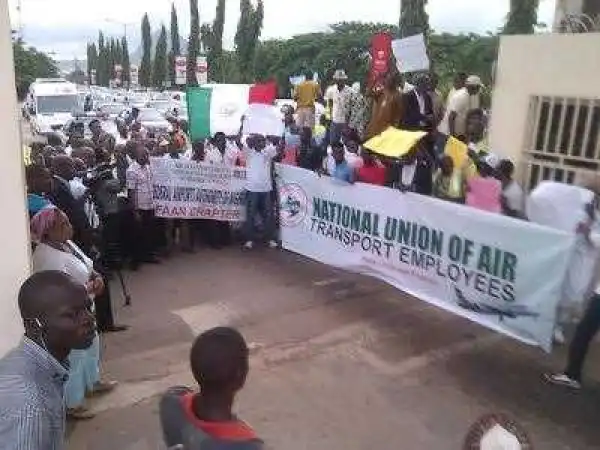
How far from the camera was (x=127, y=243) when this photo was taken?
26.3 feet

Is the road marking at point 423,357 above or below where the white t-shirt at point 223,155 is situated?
below

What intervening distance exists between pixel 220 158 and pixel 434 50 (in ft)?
72.1

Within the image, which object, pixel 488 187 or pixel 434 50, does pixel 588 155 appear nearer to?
pixel 488 187

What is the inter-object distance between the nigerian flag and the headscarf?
207 inches

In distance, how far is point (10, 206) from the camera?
11.4ft

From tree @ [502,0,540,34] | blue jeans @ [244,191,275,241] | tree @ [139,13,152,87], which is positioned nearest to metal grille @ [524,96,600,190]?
blue jeans @ [244,191,275,241]

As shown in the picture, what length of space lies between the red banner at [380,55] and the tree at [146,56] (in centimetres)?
7673

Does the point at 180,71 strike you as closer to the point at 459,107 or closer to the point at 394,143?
the point at 459,107

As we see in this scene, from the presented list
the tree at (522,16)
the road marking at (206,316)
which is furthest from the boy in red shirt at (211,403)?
the tree at (522,16)

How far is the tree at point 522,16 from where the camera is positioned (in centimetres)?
2125

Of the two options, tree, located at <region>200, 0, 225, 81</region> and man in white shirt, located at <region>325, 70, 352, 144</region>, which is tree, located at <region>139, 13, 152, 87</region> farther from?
man in white shirt, located at <region>325, 70, 352, 144</region>

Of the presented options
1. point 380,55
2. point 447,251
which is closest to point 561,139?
point 380,55

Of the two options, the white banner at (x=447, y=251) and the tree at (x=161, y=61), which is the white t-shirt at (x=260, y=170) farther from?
the tree at (x=161, y=61)

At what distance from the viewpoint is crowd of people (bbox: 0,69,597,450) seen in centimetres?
193
